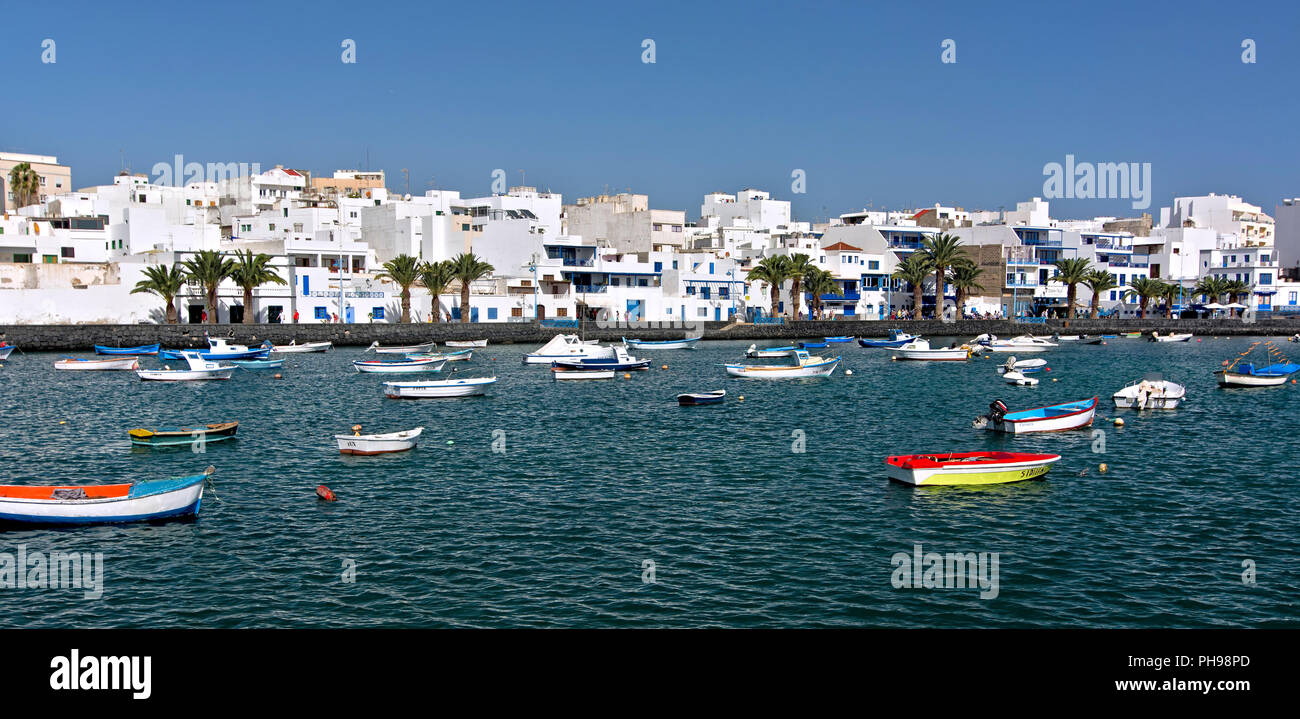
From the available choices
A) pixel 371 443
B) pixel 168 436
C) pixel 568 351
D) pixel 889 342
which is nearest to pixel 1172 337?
pixel 889 342

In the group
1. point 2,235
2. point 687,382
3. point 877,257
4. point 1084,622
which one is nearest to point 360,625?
point 1084,622

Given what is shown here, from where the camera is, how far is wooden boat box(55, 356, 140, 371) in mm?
64125

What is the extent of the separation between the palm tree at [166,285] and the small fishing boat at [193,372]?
21322mm

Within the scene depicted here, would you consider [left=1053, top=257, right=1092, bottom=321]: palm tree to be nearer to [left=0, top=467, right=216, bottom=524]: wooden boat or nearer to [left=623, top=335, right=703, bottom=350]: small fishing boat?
[left=623, top=335, right=703, bottom=350]: small fishing boat

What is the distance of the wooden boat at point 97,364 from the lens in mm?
64125

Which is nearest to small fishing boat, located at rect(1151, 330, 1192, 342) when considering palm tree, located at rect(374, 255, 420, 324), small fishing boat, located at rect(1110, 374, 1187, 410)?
small fishing boat, located at rect(1110, 374, 1187, 410)

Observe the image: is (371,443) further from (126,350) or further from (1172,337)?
(1172,337)

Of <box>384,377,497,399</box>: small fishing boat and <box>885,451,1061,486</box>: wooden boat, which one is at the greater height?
<box>384,377,497,399</box>: small fishing boat

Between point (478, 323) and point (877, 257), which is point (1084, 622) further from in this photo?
point (877, 257)

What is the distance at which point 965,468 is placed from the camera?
90.7ft

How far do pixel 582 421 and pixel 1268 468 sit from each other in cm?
2561

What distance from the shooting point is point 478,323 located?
93.9 metres

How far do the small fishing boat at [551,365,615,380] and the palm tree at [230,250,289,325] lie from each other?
3480 cm

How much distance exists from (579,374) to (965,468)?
37.1 meters
